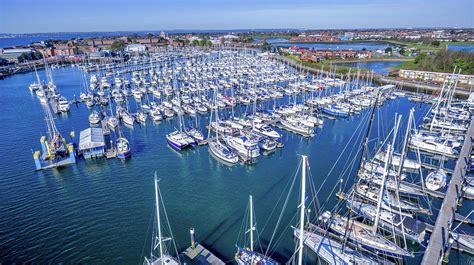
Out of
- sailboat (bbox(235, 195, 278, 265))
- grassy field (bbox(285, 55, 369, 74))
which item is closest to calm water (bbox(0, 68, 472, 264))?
sailboat (bbox(235, 195, 278, 265))

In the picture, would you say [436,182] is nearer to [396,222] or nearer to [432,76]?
[396,222]

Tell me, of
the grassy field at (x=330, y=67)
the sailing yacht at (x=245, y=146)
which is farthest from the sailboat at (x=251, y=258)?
the grassy field at (x=330, y=67)

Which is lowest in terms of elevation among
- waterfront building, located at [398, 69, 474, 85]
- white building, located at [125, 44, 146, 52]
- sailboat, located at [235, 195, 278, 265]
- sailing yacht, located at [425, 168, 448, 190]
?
sailing yacht, located at [425, 168, 448, 190]

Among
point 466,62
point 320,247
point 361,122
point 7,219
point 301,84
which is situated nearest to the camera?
point 320,247

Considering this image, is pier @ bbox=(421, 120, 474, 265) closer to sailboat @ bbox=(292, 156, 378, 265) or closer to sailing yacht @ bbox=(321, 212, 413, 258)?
sailing yacht @ bbox=(321, 212, 413, 258)

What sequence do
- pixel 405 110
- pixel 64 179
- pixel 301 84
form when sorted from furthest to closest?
pixel 301 84 → pixel 405 110 → pixel 64 179

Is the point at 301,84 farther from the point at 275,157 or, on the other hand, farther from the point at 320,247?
the point at 320,247

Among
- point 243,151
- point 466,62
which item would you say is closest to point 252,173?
point 243,151
